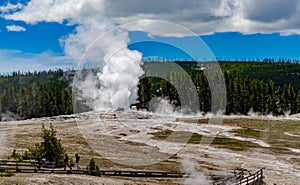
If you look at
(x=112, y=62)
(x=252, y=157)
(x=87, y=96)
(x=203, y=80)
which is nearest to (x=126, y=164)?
(x=87, y=96)

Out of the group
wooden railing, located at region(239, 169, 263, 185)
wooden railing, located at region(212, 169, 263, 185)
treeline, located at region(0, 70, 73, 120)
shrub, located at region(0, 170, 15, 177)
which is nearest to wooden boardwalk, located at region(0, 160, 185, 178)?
shrub, located at region(0, 170, 15, 177)

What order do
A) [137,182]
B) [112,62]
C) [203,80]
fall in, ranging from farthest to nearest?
[203,80] → [137,182] → [112,62]

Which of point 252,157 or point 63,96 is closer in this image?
point 252,157

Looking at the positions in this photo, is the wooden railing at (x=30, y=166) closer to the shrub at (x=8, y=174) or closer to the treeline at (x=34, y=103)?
the shrub at (x=8, y=174)

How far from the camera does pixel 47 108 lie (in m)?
139

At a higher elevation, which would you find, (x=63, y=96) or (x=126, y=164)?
(x=63, y=96)

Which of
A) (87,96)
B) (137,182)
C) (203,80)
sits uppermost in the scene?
(203,80)

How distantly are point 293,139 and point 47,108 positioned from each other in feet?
264

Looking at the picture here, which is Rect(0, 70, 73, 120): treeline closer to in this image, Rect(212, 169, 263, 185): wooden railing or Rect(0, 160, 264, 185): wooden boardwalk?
Rect(0, 160, 264, 185): wooden boardwalk

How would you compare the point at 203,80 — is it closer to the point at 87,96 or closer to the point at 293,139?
the point at 293,139

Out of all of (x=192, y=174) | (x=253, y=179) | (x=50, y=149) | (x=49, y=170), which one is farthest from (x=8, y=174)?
(x=253, y=179)

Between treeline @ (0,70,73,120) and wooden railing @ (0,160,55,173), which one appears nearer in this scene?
wooden railing @ (0,160,55,173)

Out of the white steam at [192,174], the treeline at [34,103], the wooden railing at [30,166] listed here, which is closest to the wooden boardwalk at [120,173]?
the wooden railing at [30,166]

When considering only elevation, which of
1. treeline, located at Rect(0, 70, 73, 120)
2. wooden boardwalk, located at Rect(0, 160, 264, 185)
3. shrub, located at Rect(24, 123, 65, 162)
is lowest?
wooden boardwalk, located at Rect(0, 160, 264, 185)
